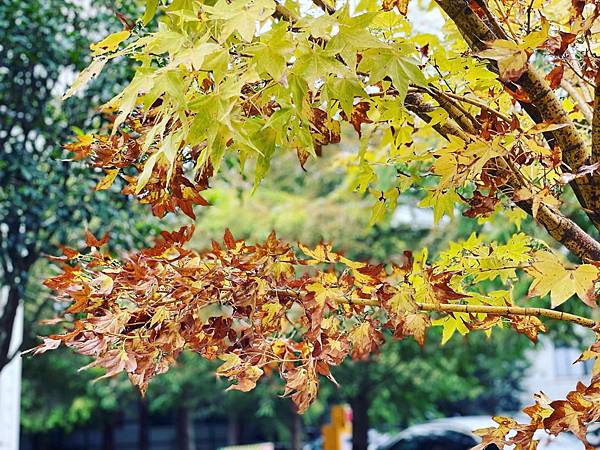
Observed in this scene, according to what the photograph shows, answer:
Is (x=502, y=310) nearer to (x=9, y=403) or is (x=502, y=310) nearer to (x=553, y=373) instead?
(x=9, y=403)

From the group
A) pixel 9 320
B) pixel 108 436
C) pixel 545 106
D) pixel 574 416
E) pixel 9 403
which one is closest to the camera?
pixel 574 416

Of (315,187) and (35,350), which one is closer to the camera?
(35,350)

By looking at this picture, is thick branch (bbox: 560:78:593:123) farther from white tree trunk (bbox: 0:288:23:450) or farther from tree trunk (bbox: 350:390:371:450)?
tree trunk (bbox: 350:390:371:450)

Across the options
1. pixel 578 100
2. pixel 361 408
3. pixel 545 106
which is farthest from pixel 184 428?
pixel 545 106

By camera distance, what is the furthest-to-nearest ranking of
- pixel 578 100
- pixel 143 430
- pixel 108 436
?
pixel 143 430 → pixel 108 436 → pixel 578 100

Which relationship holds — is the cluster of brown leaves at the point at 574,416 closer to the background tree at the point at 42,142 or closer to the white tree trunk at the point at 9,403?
the background tree at the point at 42,142

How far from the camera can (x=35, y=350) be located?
160 centimetres

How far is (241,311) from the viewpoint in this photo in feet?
5.41

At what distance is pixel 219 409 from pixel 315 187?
188 inches

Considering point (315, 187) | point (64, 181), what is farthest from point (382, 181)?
point (315, 187)

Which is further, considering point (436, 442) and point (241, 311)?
point (436, 442)

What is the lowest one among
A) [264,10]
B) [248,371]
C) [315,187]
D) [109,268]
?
[248,371]

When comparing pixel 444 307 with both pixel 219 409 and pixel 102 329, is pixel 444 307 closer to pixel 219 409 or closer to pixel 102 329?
pixel 102 329

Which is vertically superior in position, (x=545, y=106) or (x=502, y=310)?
(x=545, y=106)
